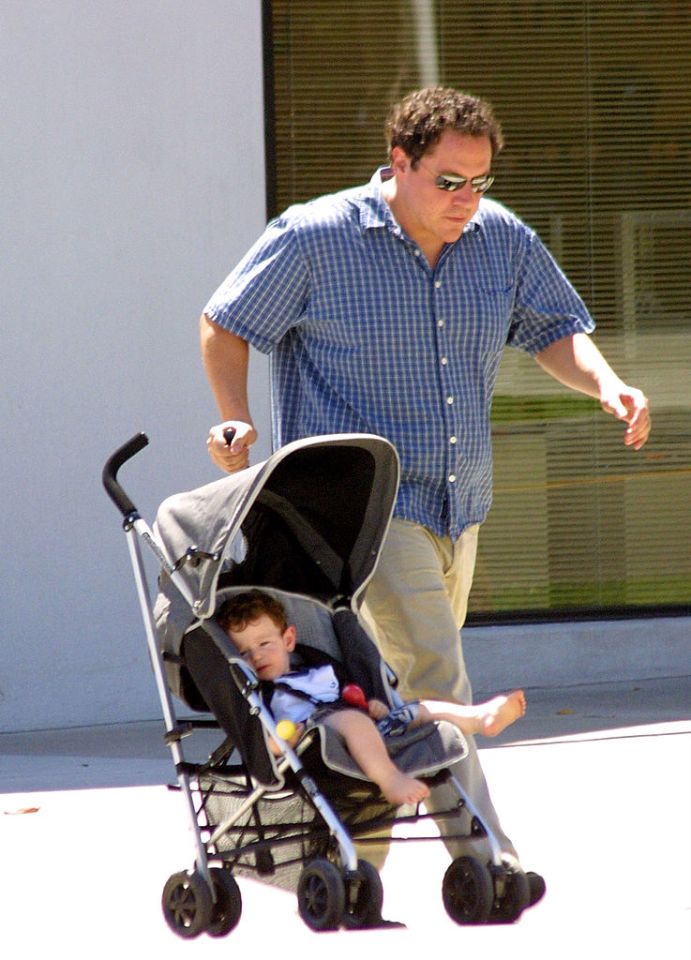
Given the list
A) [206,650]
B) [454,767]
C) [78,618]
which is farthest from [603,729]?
[206,650]

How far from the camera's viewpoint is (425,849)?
5.43m

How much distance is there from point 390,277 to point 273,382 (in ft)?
1.54

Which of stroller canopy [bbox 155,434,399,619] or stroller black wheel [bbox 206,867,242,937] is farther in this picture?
stroller canopy [bbox 155,434,399,619]

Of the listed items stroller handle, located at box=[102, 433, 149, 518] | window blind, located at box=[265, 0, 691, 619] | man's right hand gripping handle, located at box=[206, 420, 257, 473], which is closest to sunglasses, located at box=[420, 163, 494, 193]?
man's right hand gripping handle, located at box=[206, 420, 257, 473]

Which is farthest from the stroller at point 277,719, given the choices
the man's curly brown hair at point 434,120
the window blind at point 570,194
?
the window blind at point 570,194

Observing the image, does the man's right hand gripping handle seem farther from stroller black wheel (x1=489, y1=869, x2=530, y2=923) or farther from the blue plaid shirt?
stroller black wheel (x1=489, y1=869, x2=530, y2=923)

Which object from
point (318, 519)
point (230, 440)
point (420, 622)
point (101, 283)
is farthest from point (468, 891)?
point (101, 283)

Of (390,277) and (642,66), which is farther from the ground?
(642,66)

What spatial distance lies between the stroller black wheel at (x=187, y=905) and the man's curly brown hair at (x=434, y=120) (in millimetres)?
1876

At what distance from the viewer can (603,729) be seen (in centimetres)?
718

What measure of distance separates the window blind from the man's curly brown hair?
139 inches

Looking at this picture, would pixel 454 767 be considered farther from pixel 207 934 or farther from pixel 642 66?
pixel 642 66

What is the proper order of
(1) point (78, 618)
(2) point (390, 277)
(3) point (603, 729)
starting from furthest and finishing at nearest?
(1) point (78, 618) → (3) point (603, 729) → (2) point (390, 277)

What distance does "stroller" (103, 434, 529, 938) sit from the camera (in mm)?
4016
